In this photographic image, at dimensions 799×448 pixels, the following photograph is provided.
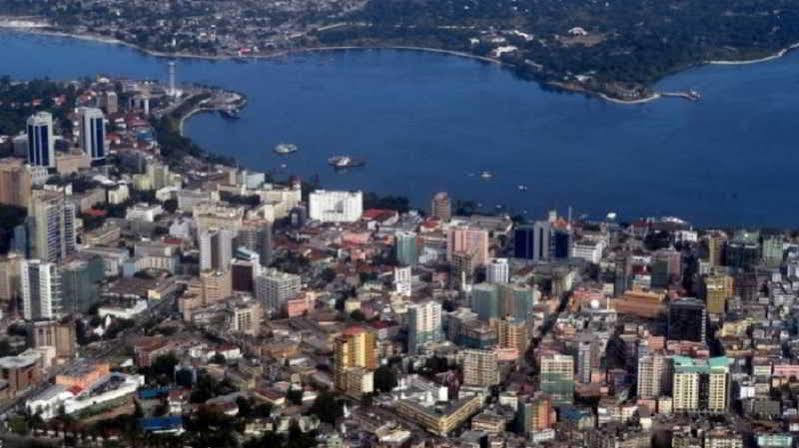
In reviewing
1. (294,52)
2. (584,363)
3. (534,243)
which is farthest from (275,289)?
(294,52)

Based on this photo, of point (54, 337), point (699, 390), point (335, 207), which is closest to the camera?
point (699, 390)

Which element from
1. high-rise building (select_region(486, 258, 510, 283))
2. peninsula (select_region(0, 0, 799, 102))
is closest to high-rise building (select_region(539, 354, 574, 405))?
high-rise building (select_region(486, 258, 510, 283))

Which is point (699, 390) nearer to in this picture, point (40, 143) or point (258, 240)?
point (258, 240)

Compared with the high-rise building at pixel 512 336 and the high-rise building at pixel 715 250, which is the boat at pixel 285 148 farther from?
the high-rise building at pixel 512 336

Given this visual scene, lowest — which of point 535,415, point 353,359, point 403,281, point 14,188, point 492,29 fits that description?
point 535,415

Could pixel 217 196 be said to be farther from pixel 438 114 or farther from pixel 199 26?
pixel 199 26

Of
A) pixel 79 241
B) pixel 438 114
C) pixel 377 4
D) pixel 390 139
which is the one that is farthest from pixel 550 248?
pixel 377 4
